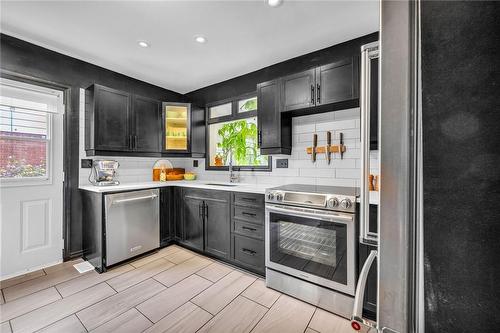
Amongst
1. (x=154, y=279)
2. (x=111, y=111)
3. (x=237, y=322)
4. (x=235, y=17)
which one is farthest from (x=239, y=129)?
(x=237, y=322)

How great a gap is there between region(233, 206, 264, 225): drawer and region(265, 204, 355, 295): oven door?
14cm

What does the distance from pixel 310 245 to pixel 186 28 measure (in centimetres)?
246

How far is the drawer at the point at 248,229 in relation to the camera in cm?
236

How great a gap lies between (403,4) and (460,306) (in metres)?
0.57

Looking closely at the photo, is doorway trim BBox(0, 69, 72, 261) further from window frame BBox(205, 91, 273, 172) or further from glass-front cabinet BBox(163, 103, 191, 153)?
window frame BBox(205, 91, 273, 172)

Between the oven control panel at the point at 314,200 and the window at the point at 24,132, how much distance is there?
2.77m

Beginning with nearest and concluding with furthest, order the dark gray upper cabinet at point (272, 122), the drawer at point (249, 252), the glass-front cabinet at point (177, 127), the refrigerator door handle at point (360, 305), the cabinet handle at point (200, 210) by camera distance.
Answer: the refrigerator door handle at point (360, 305) → the drawer at point (249, 252) → the dark gray upper cabinet at point (272, 122) → the cabinet handle at point (200, 210) → the glass-front cabinet at point (177, 127)

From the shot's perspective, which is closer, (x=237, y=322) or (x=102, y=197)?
(x=237, y=322)

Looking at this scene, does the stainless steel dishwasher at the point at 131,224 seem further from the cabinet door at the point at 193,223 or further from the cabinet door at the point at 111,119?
the cabinet door at the point at 111,119

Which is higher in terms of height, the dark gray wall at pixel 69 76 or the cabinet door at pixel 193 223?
the dark gray wall at pixel 69 76

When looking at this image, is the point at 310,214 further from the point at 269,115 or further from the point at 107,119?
the point at 107,119

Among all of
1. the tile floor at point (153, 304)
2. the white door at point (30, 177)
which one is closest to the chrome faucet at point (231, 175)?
the tile floor at point (153, 304)

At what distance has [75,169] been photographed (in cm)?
283

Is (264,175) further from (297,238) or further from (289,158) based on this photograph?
(297,238)
